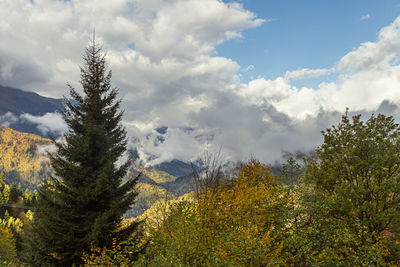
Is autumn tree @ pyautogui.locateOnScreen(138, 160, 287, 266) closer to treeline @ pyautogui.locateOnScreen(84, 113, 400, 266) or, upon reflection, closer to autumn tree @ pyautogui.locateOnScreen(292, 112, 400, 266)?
treeline @ pyautogui.locateOnScreen(84, 113, 400, 266)

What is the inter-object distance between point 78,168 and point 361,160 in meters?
18.8

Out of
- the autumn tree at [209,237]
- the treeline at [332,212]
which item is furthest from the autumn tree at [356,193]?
the autumn tree at [209,237]

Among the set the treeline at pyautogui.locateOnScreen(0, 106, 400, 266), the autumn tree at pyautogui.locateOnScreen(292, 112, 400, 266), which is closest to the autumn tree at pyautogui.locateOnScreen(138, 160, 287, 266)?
the treeline at pyautogui.locateOnScreen(0, 106, 400, 266)

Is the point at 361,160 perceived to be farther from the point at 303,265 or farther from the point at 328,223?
the point at 303,265

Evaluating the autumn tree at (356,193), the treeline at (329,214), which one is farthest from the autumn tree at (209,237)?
the autumn tree at (356,193)

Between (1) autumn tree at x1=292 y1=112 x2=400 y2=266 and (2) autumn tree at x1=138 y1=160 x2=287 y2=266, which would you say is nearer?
(2) autumn tree at x1=138 y1=160 x2=287 y2=266

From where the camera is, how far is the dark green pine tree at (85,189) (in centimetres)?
1461

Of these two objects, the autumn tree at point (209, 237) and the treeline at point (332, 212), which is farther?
the treeline at point (332, 212)

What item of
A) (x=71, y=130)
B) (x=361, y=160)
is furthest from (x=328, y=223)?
(x=71, y=130)

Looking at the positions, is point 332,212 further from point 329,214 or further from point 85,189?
point 85,189

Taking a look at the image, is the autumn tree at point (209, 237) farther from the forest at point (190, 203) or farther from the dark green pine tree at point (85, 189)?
the dark green pine tree at point (85, 189)

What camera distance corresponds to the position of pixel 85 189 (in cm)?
1479

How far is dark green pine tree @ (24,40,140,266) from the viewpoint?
14.6 metres

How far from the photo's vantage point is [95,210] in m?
15.9
